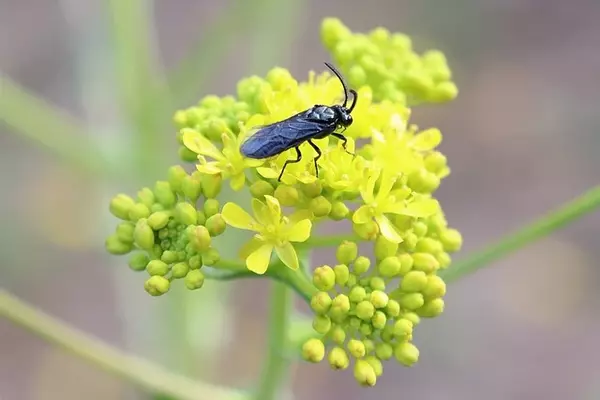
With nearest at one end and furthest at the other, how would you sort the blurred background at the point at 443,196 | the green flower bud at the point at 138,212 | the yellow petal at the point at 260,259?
the yellow petal at the point at 260,259 < the green flower bud at the point at 138,212 < the blurred background at the point at 443,196

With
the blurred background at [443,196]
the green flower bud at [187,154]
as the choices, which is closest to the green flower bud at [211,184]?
the green flower bud at [187,154]

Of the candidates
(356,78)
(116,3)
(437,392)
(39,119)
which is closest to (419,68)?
(356,78)

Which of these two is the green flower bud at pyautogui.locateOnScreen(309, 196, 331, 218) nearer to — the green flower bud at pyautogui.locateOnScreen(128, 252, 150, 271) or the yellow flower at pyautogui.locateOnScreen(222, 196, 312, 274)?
the yellow flower at pyautogui.locateOnScreen(222, 196, 312, 274)

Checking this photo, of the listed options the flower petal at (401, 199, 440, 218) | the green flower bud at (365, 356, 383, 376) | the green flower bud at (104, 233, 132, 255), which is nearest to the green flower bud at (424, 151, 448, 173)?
the flower petal at (401, 199, 440, 218)

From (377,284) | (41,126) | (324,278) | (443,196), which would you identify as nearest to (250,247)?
(324,278)

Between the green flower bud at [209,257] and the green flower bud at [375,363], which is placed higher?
the green flower bud at [209,257]

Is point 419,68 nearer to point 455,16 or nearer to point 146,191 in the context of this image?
point 146,191

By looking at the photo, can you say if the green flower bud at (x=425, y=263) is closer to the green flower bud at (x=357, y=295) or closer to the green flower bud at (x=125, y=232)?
the green flower bud at (x=357, y=295)
